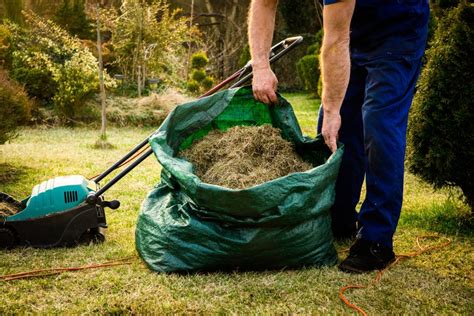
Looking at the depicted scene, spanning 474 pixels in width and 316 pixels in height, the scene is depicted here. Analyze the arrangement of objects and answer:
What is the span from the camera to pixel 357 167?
120 inches

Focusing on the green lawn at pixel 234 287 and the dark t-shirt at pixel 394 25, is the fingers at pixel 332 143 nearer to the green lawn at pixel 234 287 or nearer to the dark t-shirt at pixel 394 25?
the dark t-shirt at pixel 394 25

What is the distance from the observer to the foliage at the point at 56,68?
8.34 meters

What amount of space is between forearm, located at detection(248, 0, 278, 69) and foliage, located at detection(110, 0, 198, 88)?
24.9 feet

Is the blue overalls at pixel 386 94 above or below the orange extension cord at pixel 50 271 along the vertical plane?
above

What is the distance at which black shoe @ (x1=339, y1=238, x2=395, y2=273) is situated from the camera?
257cm

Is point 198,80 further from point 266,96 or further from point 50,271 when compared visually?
point 50,271

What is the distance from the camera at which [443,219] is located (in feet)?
11.7

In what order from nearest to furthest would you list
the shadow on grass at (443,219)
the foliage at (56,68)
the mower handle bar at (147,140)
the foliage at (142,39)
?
the mower handle bar at (147,140)
the shadow on grass at (443,219)
the foliage at (56,68)
the foliage at (142,39)

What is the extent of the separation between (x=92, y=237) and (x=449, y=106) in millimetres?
2114

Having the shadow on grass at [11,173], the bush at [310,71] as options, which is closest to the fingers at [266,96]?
the shadow on grass at [11,173]

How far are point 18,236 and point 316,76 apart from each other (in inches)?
407

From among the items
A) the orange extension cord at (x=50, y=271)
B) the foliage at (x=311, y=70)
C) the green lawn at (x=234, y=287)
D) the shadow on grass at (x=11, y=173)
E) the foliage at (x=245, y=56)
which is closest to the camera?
the green lawn at (x=234, y=287)

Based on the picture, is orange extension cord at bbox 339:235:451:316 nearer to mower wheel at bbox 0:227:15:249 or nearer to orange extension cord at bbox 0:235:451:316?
orange extension cord at bbox 0:235:451:316

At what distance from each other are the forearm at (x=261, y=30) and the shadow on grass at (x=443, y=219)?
5.02ft
